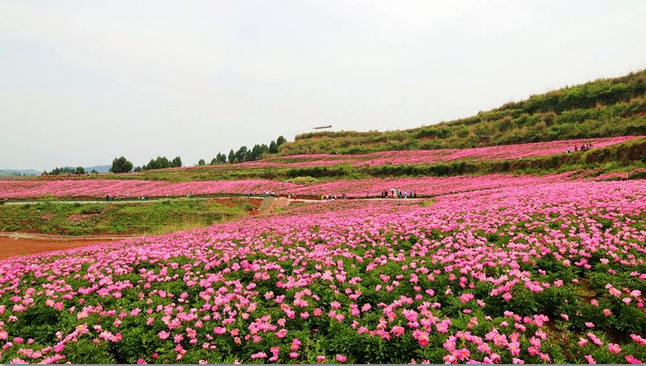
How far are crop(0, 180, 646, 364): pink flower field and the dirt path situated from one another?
41.1 feet

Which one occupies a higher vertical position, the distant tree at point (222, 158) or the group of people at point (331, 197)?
the distant tree at point (222, 158)

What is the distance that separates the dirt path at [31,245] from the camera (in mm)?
18641

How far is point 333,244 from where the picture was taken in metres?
8.82

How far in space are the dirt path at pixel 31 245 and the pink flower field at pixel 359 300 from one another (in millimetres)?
12513

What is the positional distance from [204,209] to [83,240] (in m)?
9.38

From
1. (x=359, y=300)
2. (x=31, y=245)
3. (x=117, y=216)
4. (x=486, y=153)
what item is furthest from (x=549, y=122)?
(x=31, y=245)

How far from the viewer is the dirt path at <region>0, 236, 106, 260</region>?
1864 centimetres

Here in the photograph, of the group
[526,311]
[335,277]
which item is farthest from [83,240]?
[526,311]

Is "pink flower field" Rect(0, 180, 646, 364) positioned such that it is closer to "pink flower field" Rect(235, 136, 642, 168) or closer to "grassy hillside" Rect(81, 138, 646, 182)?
"grassy hillside" Rect(81, 138, 646, 182)

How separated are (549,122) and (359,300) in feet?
170

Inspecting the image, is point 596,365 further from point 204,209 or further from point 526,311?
point 204,209

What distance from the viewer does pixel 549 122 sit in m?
46.1

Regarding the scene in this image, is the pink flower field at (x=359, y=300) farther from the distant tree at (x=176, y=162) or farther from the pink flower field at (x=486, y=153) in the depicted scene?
the distant tree at (x=176, y=162)

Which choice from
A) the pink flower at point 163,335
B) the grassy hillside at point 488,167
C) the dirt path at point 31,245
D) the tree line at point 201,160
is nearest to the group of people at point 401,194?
the grassy hillside at point 488,167
